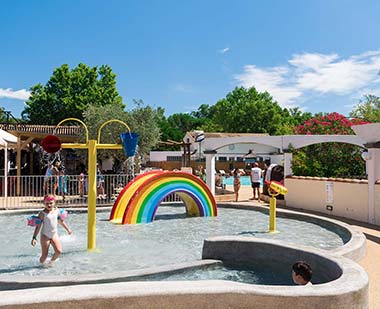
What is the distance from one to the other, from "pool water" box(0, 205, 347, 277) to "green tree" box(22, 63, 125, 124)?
2860cm

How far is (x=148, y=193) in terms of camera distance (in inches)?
442

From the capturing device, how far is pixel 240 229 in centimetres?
1045

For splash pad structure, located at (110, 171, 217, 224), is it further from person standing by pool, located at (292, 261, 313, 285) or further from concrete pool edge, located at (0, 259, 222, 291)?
person standing by pool, located at (292, 261, 313, 285)

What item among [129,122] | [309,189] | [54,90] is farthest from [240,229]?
[54,90]

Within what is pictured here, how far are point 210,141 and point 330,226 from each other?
345 inches

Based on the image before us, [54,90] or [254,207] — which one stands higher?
[54,90]

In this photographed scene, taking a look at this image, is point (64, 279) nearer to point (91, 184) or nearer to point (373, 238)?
point (91, 184)

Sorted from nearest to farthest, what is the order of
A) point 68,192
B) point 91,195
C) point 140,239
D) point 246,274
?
point 246,274
point 91,195
point 140,239
point 68,192

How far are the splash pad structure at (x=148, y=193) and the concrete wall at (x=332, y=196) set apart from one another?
4424mm

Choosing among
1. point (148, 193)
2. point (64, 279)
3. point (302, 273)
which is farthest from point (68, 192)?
point (302, 273)

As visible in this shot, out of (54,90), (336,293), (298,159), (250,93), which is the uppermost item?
(250,93)

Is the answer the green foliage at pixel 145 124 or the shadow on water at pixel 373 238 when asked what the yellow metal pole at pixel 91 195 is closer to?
the shadow on water at pixel 373 238

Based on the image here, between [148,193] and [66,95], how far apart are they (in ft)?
106

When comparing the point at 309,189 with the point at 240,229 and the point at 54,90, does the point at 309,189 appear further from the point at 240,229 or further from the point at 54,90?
the point at 54,90
